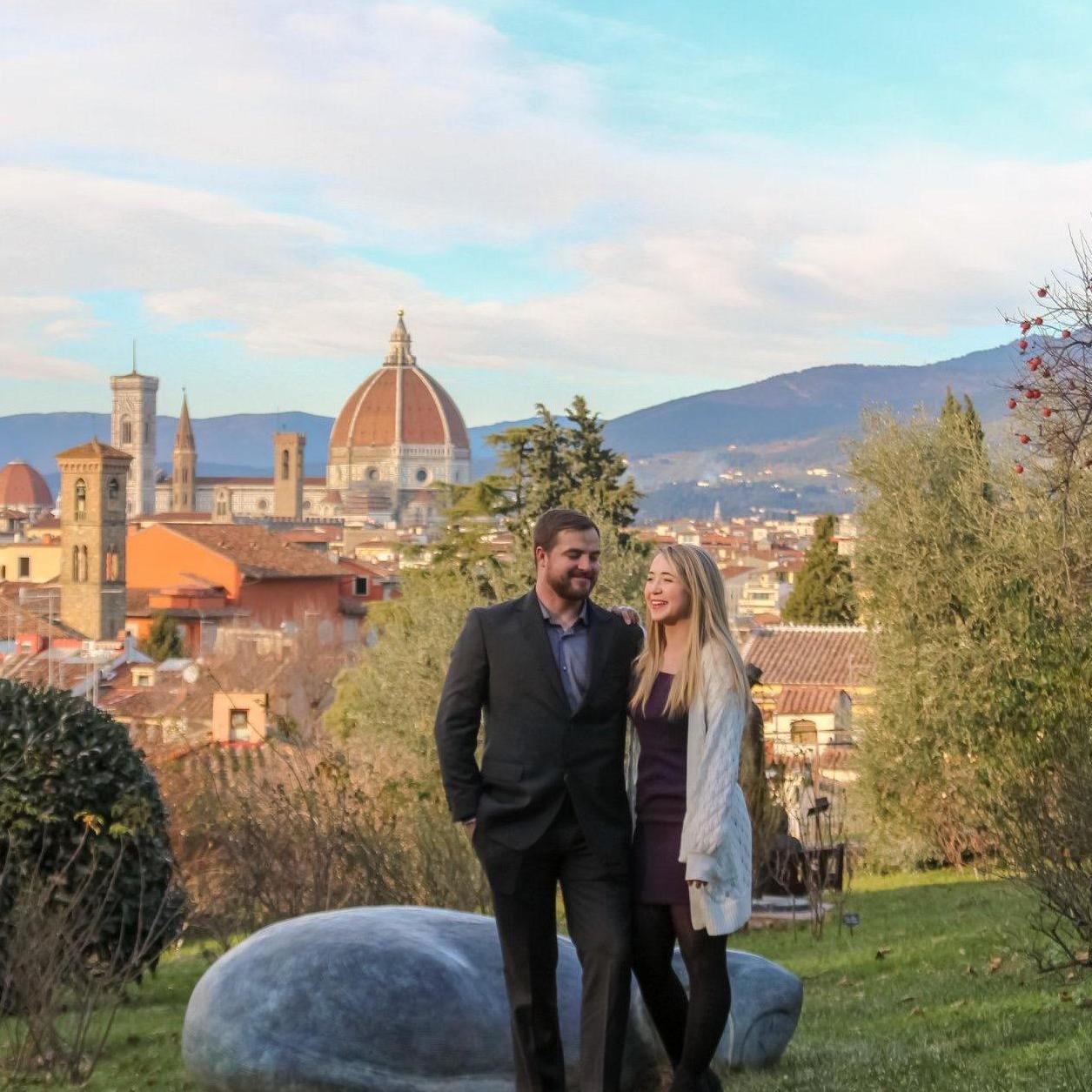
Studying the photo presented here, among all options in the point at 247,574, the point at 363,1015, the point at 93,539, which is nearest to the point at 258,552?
the point at 247,574

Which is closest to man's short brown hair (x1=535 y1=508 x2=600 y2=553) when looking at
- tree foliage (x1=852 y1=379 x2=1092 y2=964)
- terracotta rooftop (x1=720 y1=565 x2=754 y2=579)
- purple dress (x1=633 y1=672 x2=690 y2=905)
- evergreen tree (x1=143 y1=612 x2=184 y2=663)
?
purple dress (x1=633 y1=672 x2=690 y2=905)

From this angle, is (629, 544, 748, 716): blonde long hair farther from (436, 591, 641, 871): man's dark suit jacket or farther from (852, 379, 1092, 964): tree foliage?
(852, 379, 1092, 964): tree foliage

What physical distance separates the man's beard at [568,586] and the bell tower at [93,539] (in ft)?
255

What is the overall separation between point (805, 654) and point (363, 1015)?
118ft

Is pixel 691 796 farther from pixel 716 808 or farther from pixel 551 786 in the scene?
pixel 551 786

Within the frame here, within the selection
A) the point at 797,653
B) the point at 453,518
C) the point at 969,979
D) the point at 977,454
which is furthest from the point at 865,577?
the point at 797,653

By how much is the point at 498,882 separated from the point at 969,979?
3413mm

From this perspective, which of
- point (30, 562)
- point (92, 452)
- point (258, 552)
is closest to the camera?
point (258, 552)

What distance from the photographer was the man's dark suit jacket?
467 centimetres

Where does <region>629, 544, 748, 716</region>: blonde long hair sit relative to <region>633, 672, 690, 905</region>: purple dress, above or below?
above

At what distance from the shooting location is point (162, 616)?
69.8 metres

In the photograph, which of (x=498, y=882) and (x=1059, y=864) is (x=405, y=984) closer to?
(x=498, y=882)

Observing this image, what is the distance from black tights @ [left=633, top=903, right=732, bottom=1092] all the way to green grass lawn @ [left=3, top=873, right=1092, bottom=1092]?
0.67 m

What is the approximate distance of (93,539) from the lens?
86375mm
